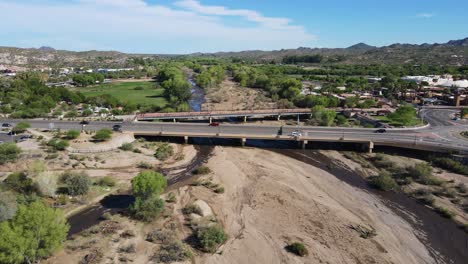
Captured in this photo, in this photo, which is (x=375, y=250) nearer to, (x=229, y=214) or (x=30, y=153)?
(x=229, y=214)

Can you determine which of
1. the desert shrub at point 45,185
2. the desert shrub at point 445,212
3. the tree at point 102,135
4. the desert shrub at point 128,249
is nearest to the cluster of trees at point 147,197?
the desert shrub at point 128,249

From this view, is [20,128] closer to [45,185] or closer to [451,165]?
[45,185]

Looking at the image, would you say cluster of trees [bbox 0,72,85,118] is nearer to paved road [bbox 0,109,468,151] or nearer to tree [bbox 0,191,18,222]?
paved road [bbox 0,109,468,151]

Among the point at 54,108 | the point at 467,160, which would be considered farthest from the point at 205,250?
the point at 54,108

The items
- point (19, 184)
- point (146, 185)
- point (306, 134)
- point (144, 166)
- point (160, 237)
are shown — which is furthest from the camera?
point (306, 134)

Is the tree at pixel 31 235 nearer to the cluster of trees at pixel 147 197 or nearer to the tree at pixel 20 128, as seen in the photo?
the cluster of trees at pixel 147 197

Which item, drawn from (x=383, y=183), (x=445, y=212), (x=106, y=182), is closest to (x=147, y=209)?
(x=106, y=182)

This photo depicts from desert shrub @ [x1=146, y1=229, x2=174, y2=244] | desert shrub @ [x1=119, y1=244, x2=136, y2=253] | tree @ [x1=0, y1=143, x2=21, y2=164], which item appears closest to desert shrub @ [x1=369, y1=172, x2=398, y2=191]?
desert shrub @ [x1=146, y1=229, x2=174, y2=244]
